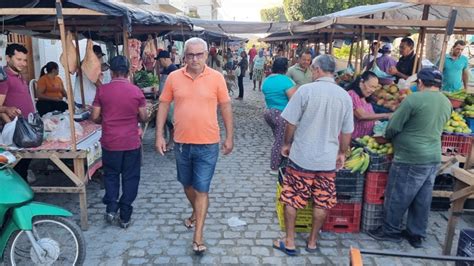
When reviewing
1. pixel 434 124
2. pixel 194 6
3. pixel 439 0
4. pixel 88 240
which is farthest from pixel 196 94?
pixel 194 6

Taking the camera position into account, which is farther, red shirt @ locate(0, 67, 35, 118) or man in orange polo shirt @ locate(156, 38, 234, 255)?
red shirt @ locate(0, 67, 35, 118)

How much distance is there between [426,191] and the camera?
407cm

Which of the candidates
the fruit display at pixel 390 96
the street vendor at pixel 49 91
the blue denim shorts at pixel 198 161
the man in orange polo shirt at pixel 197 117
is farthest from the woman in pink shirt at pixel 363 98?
the street vendor at pixel 49 91

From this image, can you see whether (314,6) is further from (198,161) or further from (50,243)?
(50,243)

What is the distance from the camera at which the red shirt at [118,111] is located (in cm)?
412

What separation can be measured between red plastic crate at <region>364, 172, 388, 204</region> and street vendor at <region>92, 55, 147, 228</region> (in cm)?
250

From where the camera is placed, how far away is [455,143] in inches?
191

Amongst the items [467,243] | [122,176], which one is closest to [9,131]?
[122,176]

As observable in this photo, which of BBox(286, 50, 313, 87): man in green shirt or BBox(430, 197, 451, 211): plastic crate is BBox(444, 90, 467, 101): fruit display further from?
BBox(286, 50, 313, 87): man in green shirt

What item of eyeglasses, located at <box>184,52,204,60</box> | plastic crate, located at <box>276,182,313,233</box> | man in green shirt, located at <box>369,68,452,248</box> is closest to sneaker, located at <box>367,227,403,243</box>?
man in green shirt, located at <box>369,68,452,248</box>

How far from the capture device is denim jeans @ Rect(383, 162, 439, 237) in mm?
3984

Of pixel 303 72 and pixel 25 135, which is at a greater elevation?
pixel 303 72

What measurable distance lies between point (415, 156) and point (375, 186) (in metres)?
0.58

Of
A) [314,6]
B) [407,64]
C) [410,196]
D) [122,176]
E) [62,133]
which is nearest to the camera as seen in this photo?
[410,196]
